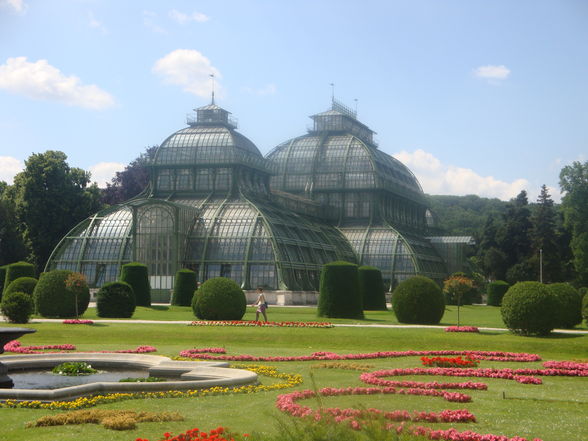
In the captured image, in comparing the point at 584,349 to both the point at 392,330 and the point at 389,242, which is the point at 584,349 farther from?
the point at 389,242

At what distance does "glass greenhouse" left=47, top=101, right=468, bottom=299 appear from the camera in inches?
2692

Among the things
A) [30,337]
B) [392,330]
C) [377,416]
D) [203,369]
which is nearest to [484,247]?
[392,330]

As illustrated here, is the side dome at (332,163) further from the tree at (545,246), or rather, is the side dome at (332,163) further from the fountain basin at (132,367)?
the fountain basin at (132,367)

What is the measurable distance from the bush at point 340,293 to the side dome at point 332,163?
44771 millimetres

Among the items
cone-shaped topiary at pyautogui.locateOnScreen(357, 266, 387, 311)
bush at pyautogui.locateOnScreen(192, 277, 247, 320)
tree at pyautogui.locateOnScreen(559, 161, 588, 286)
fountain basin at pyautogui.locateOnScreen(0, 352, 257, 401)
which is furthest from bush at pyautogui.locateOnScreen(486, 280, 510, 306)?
fountain basin at pyautogui.locateOnScreen(0, 352, 257, 401)

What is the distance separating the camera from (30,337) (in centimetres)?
3369

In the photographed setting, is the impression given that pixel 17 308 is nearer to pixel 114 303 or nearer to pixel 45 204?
pixel 114 303

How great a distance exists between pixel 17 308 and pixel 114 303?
645cm

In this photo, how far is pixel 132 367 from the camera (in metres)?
23.1

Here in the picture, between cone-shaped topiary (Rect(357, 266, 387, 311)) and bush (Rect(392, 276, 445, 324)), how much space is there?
1341 centimetres

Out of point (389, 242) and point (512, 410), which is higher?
point (389, 242)

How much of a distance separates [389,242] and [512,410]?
67648mm

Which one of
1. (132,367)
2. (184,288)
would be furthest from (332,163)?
(132,367)

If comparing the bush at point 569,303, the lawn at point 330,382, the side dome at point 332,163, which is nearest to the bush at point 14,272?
the lawn at point 330,382
